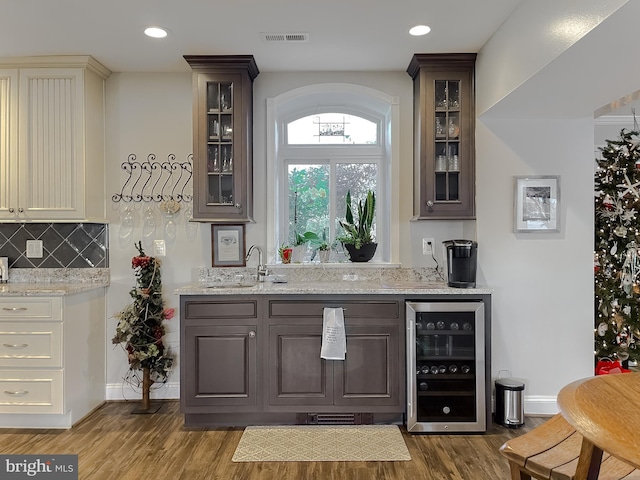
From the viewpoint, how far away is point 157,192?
359cm

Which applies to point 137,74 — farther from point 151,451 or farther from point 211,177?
point 151,451

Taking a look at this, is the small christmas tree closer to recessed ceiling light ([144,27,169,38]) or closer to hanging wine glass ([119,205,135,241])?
hanging wine glass ([119,205,135,241])

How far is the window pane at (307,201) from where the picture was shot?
387 centimetres

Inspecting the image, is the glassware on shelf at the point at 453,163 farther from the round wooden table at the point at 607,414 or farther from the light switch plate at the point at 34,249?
the light switch plate at the point at 34,249

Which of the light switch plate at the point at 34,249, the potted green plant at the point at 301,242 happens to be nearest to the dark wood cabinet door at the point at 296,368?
the potted green plant at the point at 301,242

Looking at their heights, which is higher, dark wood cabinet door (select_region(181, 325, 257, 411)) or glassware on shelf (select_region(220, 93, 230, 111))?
glassware on shelf (select_region(220, 93, 230, 111))

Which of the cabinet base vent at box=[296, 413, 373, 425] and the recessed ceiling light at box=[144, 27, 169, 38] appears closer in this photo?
the recessed ceiling light at box=[144, 27, 169, 38]

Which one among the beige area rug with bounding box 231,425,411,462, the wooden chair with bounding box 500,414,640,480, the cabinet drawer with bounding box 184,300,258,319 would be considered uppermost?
the cabinet drawer with bounding box 184,300,258,319

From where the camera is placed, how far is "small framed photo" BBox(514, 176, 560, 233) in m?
3.18

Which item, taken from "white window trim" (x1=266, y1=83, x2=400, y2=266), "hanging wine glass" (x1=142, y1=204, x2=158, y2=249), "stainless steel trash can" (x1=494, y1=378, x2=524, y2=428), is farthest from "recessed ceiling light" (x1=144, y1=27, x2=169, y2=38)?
"stainless steel trash can" (x1=494, y1=378, x2=524, y2=428)

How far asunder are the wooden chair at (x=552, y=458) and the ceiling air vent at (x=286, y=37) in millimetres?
2598

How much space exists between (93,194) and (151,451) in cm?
192

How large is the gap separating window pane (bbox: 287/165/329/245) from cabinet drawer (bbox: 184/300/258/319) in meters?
0.99

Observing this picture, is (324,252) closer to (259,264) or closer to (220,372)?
(259,264)
